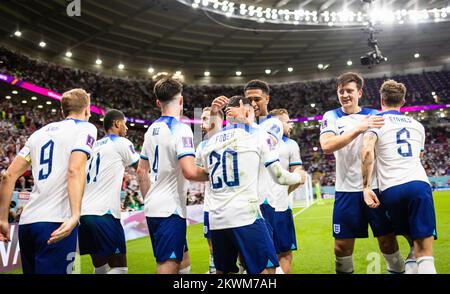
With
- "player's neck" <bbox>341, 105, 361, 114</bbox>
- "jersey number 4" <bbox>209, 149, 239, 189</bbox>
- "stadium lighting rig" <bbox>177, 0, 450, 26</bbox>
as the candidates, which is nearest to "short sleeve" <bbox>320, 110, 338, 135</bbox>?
"player's neck" <bbox>341, 105, 361, 114</bbox>

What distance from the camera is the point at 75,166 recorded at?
10.2ft

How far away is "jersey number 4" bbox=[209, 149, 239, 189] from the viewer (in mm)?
3195

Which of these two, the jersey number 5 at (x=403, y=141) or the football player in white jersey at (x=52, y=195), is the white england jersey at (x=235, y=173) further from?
the jersey number 5 at (x=403, y=141)

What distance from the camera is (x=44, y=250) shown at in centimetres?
302

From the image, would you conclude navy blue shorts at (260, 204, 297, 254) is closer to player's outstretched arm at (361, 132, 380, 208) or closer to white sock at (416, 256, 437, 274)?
player's outstretched arm at (361, 132, 380, 208)

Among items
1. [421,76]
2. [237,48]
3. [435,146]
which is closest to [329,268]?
[237,48]

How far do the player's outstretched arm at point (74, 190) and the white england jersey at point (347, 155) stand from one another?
8.08ft

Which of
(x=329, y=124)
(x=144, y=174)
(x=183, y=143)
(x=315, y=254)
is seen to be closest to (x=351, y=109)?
(x=329, y=124)

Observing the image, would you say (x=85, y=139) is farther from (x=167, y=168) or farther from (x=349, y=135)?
(x=349, y=135)

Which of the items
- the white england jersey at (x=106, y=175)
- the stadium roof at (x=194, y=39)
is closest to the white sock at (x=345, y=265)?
the white england jersey at (x=106, y=175)

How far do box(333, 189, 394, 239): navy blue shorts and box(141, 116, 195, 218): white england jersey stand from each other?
1738mm

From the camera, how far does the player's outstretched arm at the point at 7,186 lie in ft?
10.8

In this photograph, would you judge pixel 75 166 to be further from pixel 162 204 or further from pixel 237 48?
pixel 237 48

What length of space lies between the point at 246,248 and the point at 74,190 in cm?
138
